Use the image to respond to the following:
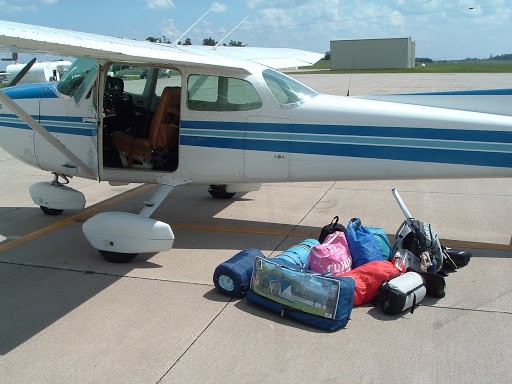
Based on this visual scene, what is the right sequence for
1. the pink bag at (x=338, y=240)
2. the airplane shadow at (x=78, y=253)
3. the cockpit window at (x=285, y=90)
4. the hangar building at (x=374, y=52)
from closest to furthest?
the airplane shadow at (x=78, y=253) → the pink bag at (x=338, y=240) → the cockpit window at (x=285, y=90) → the hangar building at (x=374, y=52)

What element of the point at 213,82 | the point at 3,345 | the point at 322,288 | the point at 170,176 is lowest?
the point at 3,345

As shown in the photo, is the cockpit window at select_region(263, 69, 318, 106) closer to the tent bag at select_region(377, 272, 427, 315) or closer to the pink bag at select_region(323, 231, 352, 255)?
the pink bag at select_region(323, 231, 352, 255)

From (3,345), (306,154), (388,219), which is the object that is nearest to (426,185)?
(388,219)

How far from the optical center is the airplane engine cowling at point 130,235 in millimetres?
5266

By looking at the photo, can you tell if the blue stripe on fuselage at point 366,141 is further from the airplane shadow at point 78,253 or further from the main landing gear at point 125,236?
the main landing gear at point 125,236

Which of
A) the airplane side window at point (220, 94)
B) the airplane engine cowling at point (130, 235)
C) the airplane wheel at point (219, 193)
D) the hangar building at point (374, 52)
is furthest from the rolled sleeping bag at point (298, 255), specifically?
the hangar building at point (374, 52)

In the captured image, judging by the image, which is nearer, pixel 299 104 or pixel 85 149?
pixel 299 104

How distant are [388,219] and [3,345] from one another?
450cm

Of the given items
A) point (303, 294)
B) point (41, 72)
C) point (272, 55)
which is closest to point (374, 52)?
point (41, 72)

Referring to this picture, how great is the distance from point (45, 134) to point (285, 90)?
104 inches

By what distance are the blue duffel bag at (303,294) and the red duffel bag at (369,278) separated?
0.76 feet

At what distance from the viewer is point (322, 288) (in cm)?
402

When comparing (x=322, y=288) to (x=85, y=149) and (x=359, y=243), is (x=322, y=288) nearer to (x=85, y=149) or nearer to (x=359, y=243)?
(x=359, y=243)

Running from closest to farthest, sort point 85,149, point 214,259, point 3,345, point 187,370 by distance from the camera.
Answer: point 187,370 < point 3,345 < point 214,259 < point 85,149
